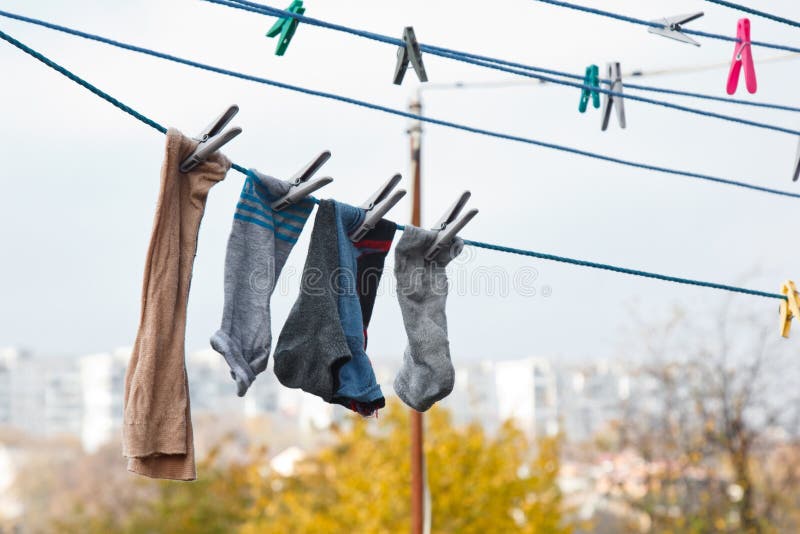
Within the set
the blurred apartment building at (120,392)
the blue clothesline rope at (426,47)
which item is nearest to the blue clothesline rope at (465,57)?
the blue clothesline rope at (426,47)

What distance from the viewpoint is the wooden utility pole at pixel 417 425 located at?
635 cm

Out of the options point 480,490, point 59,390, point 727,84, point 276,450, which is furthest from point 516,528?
point 59,390

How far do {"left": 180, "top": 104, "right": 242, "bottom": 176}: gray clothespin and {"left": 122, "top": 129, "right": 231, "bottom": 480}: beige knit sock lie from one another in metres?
0.02

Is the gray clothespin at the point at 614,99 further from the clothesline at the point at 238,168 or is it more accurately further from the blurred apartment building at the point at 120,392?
the blurred apartment building at the point at 120,392

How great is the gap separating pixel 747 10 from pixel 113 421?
82.6 metres

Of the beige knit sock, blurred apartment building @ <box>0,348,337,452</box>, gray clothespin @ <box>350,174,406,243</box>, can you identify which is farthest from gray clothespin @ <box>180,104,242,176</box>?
blurred apartment building @ <box>0,348,337,452</box>

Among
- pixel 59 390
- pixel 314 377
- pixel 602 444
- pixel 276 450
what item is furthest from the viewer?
pixel 59 390

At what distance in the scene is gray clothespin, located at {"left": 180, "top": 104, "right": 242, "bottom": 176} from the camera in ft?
8.80

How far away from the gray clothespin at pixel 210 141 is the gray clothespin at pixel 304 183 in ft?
0.83

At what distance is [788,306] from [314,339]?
1872 millimetres

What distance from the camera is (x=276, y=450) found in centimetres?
4231

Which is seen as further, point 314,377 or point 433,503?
point 433,503

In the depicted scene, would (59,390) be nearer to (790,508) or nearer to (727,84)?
(790,508)

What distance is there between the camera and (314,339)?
2.87 m
